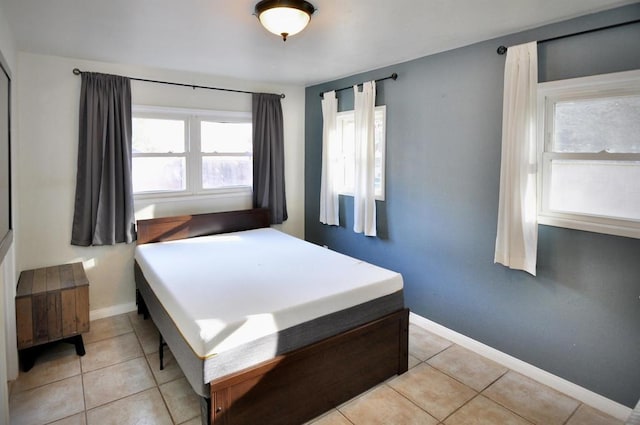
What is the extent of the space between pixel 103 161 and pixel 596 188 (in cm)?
385

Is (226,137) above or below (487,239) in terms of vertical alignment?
above

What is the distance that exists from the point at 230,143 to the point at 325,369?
9.60 ft

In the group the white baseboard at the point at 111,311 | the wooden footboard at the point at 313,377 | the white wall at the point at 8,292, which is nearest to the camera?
the wooden footboard at the point at 313,377

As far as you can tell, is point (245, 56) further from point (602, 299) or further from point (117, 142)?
point (602, 299)

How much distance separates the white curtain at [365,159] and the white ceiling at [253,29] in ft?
1.04

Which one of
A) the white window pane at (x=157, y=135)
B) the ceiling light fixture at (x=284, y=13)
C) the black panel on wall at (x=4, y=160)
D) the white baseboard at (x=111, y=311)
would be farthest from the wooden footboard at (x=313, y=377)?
the white window pane at (x=157, y=135)

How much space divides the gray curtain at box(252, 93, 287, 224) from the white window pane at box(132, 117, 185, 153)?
83 centimetres

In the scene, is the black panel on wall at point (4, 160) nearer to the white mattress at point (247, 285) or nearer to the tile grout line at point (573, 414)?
the white mattress at point (247, 285)

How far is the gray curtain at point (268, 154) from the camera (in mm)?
4375

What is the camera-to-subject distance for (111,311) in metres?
3.66

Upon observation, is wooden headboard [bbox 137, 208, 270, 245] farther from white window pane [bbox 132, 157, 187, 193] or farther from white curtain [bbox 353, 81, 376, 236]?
white curtain [bbox 353, 81, 376, 236]

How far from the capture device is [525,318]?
Result: 8.82 feet

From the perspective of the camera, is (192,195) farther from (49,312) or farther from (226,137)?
(49,312)

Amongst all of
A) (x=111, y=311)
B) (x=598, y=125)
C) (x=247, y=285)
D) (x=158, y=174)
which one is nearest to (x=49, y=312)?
(x=111, y=311)
